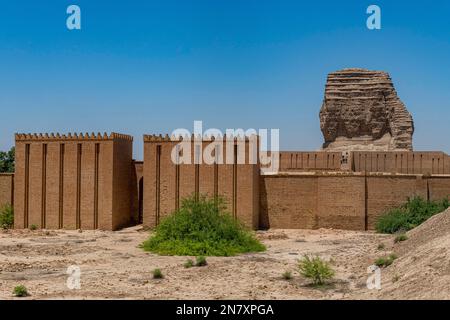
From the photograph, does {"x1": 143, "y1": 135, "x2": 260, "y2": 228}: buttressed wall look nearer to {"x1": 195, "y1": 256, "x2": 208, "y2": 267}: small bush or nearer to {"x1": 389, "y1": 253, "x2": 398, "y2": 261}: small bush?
{"x1": 195, "y1": 256, "x2": 208, "y2": 267}: small bush

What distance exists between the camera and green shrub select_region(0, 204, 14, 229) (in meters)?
28.4

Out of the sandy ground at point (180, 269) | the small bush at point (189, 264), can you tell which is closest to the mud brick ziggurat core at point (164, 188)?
the sandy ground at point (180, 269)

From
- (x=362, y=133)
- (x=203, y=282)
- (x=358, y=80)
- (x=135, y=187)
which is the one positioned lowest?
(x=203, y=282)

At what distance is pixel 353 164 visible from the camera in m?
40.0

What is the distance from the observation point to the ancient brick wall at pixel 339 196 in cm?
2645

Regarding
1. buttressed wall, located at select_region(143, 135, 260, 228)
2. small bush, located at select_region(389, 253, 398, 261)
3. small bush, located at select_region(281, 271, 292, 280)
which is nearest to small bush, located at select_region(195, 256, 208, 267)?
small bush, located at select_region(281, 271, 292, 280)

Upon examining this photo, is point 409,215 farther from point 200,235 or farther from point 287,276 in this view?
point 287,276

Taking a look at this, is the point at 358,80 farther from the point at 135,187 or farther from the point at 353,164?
the point at 135,187

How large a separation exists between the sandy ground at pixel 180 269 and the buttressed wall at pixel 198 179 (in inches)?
73.1

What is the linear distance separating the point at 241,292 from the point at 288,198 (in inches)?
527

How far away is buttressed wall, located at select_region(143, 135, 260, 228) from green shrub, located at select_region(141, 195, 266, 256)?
12.8 ft
